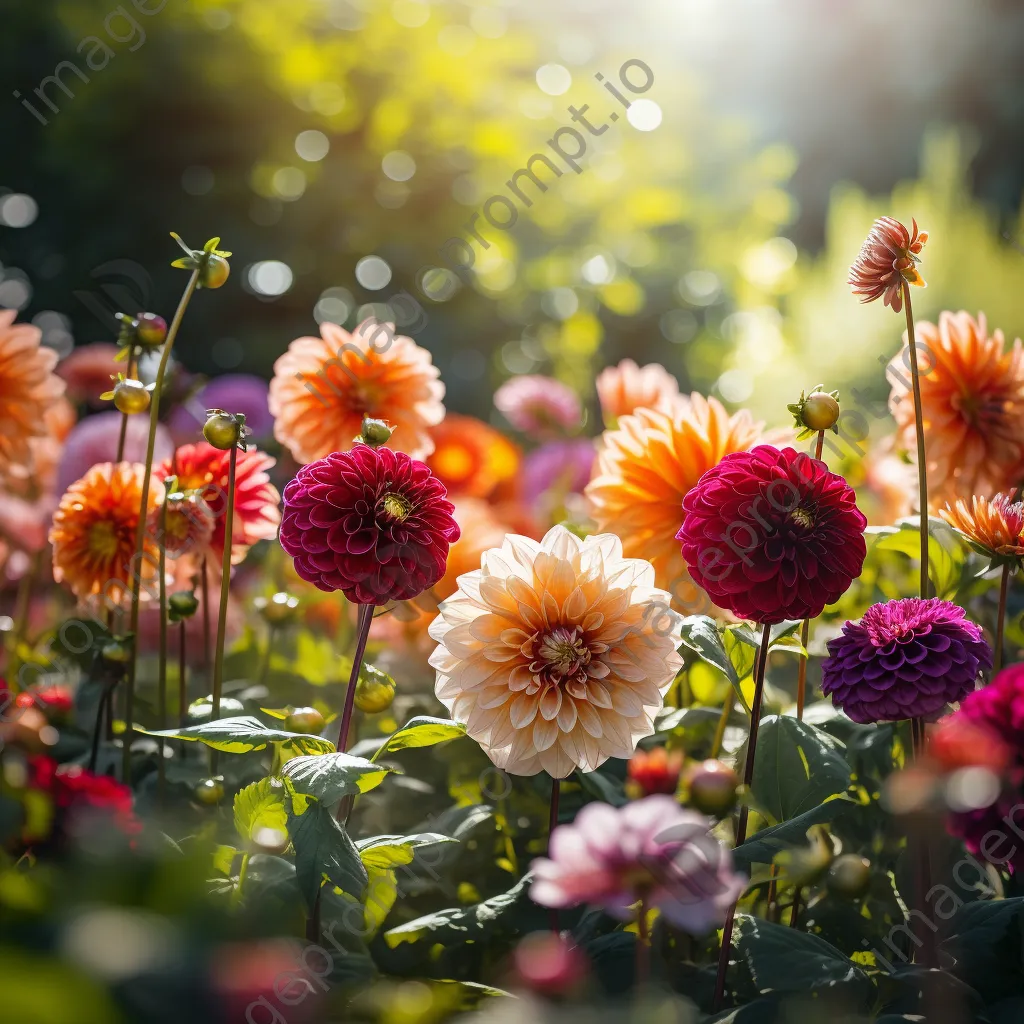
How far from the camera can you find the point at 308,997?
21.0 inches

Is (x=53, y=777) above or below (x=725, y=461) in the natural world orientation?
below

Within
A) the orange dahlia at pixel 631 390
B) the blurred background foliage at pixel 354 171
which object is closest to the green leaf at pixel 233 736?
the orange dahlia at pixel 631 390

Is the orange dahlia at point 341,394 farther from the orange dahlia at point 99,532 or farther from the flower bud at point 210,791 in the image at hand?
the flower bud at point 210,791

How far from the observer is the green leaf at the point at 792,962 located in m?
0.82

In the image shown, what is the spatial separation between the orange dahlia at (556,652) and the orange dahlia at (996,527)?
0.35 metres

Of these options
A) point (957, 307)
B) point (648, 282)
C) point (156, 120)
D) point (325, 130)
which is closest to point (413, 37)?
point (325, 130)

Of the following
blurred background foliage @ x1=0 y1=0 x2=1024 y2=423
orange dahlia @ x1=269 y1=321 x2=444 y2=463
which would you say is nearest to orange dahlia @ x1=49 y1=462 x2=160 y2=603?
orange dahlia @ x1=269 y1=321 x2=444 y2=463

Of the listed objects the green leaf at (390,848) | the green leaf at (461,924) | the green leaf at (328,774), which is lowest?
the green leaf at (461,924)

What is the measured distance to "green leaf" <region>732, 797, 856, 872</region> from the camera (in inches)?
34.1

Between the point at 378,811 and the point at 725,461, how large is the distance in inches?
26.9

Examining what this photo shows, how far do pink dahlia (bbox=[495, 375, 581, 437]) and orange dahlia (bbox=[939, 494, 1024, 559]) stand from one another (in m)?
1.50

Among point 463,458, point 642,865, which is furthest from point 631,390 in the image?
point 642,865

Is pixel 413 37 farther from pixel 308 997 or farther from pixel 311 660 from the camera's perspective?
pixel 308 997

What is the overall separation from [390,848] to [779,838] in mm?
381
